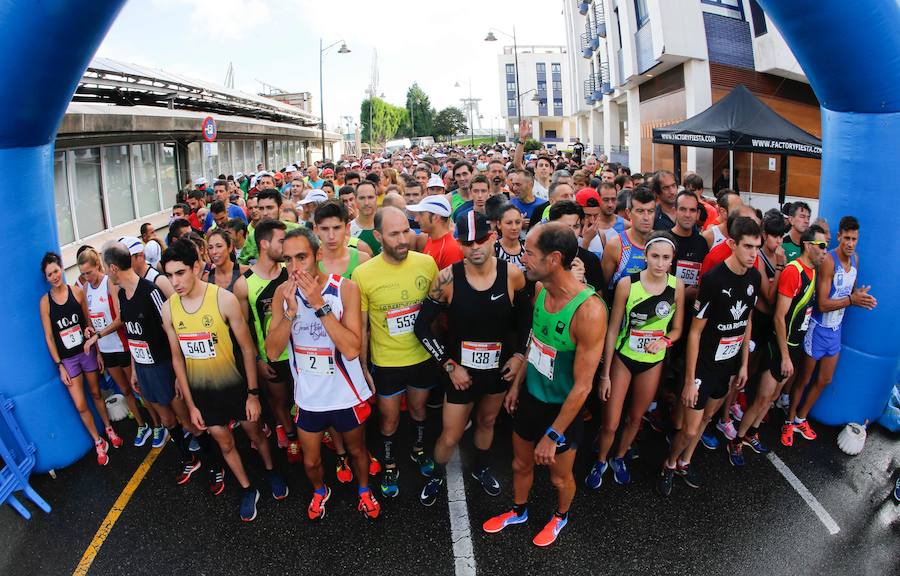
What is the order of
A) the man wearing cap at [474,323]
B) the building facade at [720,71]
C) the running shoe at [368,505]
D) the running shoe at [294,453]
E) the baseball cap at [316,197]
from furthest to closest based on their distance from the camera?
the building facade at [720,71], the baseball cap at [316,197], the running shoe at [294,453], the running shoe at [368,505], the man wearing cap at [474,323]

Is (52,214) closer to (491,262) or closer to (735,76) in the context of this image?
(491,262)

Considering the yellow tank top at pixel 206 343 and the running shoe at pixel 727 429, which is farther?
the running shoe at pixel 727 429

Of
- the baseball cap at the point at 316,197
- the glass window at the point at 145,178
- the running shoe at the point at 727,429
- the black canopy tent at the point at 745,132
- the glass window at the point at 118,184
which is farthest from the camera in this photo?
the glass window at the point at 145,178

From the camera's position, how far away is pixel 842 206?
4609mm

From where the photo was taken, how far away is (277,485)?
4.09 meters

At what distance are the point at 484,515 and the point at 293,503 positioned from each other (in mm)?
1446

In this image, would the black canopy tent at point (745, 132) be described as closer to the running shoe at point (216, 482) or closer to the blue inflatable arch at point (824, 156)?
the blue inflatable arch at point (824, 156)

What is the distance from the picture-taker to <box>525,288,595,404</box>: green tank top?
10.1 ft

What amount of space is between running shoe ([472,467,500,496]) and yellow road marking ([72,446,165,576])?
107 inches

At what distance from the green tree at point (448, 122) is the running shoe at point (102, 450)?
9914cm

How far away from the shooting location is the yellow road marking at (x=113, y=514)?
3510mm

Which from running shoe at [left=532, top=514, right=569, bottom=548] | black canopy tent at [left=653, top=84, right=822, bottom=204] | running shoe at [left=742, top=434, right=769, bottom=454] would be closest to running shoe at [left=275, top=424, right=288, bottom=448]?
running shoe at [left=532, top=514, right=569, bottom=548]

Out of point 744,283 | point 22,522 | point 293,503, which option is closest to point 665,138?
point 744,283

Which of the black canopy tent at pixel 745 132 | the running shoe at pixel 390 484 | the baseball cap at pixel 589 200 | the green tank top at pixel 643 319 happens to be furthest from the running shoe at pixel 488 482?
the black canopy tent at pixel 745 132
